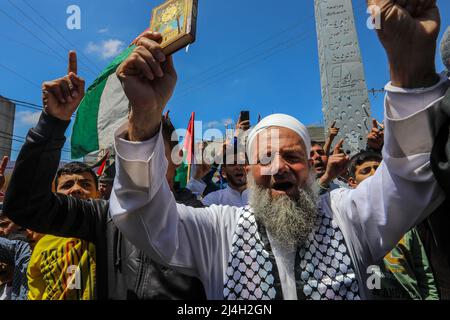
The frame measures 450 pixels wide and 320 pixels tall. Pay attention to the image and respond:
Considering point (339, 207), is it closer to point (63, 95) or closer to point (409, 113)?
point (409, 113)

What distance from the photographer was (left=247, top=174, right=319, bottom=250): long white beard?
1.48 m

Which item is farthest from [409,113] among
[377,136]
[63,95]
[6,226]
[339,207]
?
[6,226]

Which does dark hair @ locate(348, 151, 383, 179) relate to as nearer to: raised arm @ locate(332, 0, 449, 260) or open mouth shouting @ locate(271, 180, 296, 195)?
open mouth shouting @ locate(271, 180, 296, 195)

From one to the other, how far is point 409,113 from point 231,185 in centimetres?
283

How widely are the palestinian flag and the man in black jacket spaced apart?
1.44 m

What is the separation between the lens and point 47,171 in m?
1.53

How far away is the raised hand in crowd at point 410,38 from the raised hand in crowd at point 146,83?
2.60 ft

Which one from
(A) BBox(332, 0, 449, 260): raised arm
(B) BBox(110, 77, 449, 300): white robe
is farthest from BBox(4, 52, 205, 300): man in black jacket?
(A) BBox(332, 0, 449, 260): raised arm

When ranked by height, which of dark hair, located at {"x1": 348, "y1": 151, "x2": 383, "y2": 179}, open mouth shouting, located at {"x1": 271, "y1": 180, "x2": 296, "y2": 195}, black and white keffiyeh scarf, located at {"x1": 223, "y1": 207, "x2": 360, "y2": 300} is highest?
dark hair, located at {"x1": 348, "y1": 151, "x2": 383, "y2": 179}

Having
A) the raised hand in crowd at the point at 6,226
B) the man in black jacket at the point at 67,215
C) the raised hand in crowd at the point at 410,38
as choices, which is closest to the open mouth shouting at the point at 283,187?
the man in black jacket at the point at 67,215
